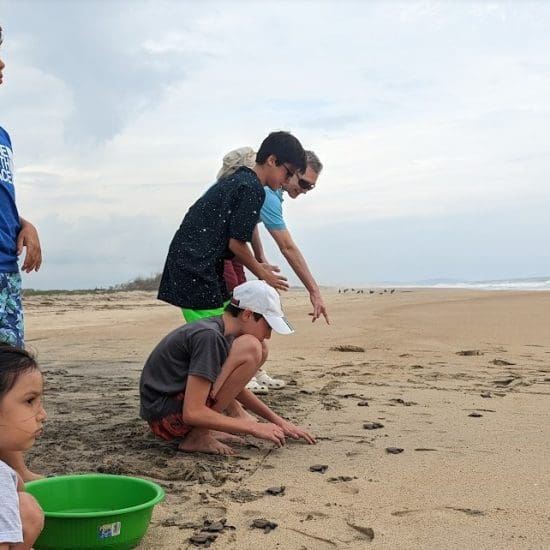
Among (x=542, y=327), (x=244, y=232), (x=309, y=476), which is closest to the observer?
(x=309, y=476)

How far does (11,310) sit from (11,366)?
98 cm

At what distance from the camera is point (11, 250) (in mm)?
3092

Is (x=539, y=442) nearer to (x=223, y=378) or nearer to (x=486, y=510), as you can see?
(x=486, y=510)

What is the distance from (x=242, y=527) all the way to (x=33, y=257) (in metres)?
1.56

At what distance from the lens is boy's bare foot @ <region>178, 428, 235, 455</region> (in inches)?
136

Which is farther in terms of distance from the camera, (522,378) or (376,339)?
(376,339)

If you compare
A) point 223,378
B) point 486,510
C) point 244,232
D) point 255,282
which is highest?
point 244,232

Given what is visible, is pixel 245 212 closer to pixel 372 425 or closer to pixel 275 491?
pixel 372 425

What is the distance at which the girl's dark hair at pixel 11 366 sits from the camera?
2094 millimetres

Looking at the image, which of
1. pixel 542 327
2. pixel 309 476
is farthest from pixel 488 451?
pixel 542 327

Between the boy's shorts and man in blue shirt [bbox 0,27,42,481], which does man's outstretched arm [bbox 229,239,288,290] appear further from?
man in blue shirt [bbox 0,27,42,481]

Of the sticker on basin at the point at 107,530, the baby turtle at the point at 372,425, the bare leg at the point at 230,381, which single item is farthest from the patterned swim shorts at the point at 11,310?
the baby turtle at the point at 372,425

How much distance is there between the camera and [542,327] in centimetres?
965

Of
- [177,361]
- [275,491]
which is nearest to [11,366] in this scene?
[275,491]
